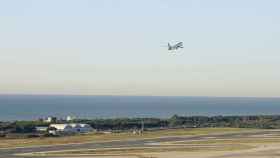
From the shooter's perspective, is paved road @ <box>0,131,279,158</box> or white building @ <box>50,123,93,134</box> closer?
paved road @ <box>0,131,279,158</box>

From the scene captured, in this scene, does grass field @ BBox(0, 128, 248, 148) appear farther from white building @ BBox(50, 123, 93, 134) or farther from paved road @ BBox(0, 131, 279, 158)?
white building @ BBox(50, 123, 93, 134)

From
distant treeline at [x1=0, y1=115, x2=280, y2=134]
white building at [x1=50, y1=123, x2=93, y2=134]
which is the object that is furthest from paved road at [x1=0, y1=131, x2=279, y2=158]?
distant treeline at [x1=0, y1=115, x2=280, y2=134]

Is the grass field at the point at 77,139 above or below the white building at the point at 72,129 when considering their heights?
below

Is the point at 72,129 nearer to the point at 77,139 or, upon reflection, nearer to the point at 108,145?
the point at 77,139

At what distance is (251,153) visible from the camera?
246 feet

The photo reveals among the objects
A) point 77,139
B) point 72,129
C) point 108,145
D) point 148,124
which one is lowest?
point 108,145

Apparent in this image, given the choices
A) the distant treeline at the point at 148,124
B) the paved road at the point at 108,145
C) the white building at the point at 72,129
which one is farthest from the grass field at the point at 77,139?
the distant treeline at the point at 148,124

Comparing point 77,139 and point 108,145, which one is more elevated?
point 77,139

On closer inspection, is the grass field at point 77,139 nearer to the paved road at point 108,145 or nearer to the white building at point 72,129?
the paved road at point 108,145

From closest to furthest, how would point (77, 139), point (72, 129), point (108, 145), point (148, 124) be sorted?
point (108, 145)
point (77, 139)
point (72, 129)
point (148, 124)

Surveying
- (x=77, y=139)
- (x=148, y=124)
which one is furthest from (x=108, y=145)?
(x=148, y=124)

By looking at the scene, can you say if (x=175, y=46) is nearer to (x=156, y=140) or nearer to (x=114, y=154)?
(x=156, y=140)

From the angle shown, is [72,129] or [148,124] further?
[148,124]

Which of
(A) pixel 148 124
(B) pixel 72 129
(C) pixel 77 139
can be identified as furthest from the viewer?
(A) pixel 148 124
